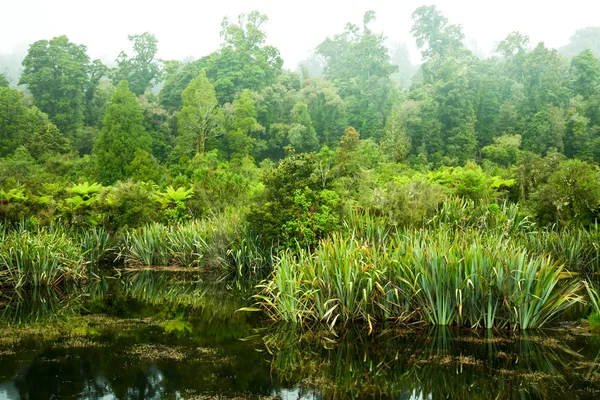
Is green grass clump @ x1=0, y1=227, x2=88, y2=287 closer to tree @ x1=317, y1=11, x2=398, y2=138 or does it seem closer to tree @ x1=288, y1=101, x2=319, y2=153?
tree @ x1=288, y1=101, x2=319, y2=153

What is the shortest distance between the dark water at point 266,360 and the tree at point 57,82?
33.0m

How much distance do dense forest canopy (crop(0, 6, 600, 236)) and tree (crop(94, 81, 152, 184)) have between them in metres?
0.07

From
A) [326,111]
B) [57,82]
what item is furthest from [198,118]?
[57,82]

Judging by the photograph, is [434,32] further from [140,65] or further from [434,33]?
[140,65]

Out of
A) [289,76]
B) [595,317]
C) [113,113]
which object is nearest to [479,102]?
[289,76]

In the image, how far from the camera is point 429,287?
6516 mm

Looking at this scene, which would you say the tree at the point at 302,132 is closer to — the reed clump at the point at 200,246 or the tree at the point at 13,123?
the tree at the point at 13,123

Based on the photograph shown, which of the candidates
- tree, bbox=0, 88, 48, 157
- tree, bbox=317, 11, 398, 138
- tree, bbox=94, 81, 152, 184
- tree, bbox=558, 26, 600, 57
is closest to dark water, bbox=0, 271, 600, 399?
tree, bbox=94, 81, 152, 184

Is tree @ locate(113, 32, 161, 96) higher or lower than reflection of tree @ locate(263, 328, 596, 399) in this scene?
higher

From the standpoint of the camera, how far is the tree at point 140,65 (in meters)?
45.6

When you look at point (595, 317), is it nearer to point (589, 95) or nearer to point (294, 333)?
point (294, 333)

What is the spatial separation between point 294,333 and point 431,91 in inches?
1475

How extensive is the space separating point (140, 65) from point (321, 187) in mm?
40389

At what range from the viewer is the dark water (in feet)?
15.8
